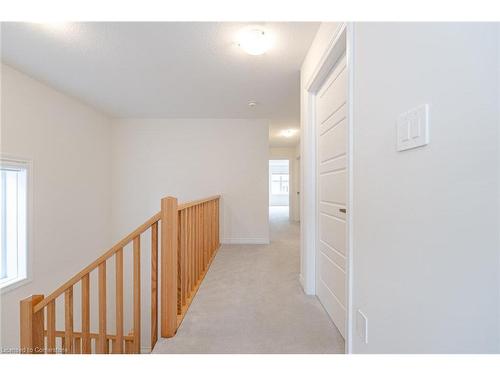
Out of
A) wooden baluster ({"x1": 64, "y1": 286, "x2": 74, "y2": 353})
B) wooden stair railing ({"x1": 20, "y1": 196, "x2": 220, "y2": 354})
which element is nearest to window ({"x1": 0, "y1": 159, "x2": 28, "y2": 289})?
wooden stair railing ({"x1": 20, "y1": 196, "x2": 220, "y2": 354})

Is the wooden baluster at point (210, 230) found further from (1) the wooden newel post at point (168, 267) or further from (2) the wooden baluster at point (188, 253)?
(1) the wooden newel post at point (168, 267)

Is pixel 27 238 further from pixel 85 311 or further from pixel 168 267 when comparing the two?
pixel 168 267

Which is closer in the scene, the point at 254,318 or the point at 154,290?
the point at 154,290

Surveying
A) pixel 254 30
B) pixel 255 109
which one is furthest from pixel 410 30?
pixel 255 109

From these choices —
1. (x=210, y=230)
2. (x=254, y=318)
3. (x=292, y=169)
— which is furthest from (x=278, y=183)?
(x=254, y=318)

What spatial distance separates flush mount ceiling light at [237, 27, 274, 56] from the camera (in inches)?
79.0

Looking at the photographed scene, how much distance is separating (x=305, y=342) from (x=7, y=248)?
331cm

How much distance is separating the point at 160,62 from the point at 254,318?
2.49 meters

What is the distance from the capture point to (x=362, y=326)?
1203 mm

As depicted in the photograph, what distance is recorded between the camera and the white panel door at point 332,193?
1688mm

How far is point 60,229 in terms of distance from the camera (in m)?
3.47

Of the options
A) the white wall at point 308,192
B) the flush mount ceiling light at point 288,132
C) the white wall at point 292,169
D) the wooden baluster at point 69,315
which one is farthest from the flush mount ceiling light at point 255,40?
the white wall at point 292,169
